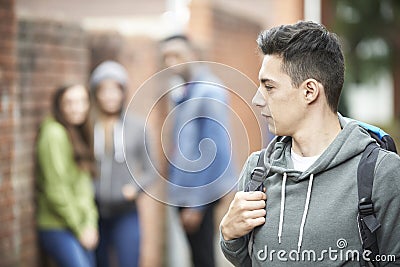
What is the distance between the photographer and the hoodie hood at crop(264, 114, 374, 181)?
2.45m

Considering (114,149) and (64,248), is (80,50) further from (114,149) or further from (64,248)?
(64,248)

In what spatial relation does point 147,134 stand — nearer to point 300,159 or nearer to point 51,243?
point 51,243

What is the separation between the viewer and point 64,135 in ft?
18.2

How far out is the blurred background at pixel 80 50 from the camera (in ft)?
17.6

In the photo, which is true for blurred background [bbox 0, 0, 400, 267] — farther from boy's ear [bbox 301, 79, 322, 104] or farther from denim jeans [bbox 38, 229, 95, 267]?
boy's ear [bbox 301, 79, 322, 104]

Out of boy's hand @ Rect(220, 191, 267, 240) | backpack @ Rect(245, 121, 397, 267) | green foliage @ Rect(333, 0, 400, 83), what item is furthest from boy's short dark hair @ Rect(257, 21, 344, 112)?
green foliage @ Rect(333, 0, 400, 83)

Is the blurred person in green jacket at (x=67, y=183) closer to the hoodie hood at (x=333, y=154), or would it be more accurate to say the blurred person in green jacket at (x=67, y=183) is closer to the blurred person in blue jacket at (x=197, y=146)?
the blurred person in blue jacket at (x=197, y=146)

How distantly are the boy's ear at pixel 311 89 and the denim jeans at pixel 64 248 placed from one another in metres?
3.35

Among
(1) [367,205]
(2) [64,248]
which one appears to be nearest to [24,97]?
(2) [64,248]

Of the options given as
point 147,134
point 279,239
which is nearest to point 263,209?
point 279,239

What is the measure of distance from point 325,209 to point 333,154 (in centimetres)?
16

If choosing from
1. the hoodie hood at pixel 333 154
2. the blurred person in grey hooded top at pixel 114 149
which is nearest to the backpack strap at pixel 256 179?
the hoodie hood at pixel 333 154

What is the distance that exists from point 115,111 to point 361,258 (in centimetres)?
341

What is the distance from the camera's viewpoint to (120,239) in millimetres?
5738
